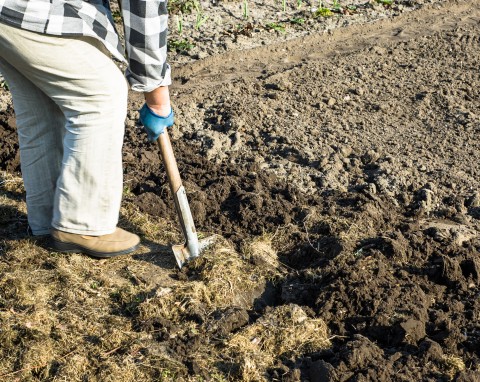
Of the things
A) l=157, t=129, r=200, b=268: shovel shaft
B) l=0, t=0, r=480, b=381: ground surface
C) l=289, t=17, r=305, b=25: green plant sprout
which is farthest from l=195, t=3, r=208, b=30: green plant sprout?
l=157, t=129, r=200, b=268: shovel shaft

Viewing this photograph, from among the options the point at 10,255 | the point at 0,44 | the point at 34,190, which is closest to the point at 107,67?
the point at 0,44

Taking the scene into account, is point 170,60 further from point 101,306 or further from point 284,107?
point 101,306

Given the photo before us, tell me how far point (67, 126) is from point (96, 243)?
68cm

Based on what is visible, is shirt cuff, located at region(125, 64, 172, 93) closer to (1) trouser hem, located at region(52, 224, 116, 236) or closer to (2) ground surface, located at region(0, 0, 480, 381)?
(1) trouser hem, located at region(52, 224, 116, 236)

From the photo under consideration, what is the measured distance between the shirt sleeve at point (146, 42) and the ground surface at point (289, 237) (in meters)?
1.05

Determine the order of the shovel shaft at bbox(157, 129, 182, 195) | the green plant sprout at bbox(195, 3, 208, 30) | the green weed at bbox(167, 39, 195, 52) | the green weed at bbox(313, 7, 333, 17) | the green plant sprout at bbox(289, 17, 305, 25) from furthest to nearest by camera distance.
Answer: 1. the green weed at bbox(313, 7, 333, 17)
2. the green plant sprout at bbox(289, 17, 305, 25)
3. the green plant sprout at bbox(195, 3, 208, 30)
4. the green weed at bbox(167, 39, 195, 52)
5. the shovel shaft at bbox(157, 129, 182, 195)

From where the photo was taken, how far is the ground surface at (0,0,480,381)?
3.37m

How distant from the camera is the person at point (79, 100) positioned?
324 cm

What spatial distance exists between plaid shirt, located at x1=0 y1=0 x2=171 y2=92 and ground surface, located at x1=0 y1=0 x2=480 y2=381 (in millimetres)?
1096

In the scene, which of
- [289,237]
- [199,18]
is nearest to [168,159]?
[289,237]

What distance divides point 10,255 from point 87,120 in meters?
0.98

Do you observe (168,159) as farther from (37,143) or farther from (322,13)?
(322,13)

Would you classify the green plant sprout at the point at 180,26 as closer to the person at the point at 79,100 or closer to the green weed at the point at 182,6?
the green weed at the point at 182,6

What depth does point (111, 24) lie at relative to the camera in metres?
3.47
